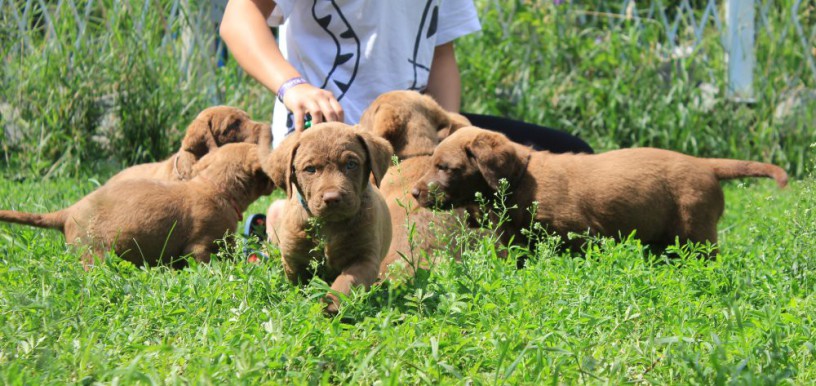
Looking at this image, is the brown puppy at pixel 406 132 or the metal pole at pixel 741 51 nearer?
the brown puppy at pixel 406 132

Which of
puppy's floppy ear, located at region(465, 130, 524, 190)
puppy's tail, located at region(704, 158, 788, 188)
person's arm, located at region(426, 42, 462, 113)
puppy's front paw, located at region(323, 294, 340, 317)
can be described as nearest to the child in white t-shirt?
person's arm, located at region(426, 42, 462, 113)

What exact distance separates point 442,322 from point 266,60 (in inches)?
69.7

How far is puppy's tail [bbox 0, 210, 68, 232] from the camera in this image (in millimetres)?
4031

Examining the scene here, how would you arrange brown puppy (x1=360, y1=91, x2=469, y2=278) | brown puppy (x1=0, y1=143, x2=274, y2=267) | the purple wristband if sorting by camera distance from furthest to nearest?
brown puppy (x1=360, y1=91, x2=469, y2=278), brown puppy (x1=0, y1=143, x2=274, y2=267), the purple wristband

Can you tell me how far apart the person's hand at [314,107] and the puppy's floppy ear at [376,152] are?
39cm

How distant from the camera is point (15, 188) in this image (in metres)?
6.27

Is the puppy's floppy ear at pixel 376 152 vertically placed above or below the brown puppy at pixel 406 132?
above

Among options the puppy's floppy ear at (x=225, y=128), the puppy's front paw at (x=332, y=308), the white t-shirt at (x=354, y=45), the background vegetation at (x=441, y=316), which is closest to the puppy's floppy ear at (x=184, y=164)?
the puppy's floppy ear at (x=225, y=128)

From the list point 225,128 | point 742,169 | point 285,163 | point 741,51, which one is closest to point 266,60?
point 285,163

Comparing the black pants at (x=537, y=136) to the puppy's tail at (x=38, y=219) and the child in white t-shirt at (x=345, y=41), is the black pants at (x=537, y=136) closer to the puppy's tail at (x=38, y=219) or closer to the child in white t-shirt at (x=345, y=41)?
the child in white t-shirt at (x=345, y=41)

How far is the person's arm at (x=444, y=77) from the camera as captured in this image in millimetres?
5578

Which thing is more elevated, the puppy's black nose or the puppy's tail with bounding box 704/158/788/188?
the puppy's black nose

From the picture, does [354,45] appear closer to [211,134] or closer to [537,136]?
[211,134]

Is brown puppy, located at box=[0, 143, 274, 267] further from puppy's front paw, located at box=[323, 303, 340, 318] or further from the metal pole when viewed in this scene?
the metal pole
